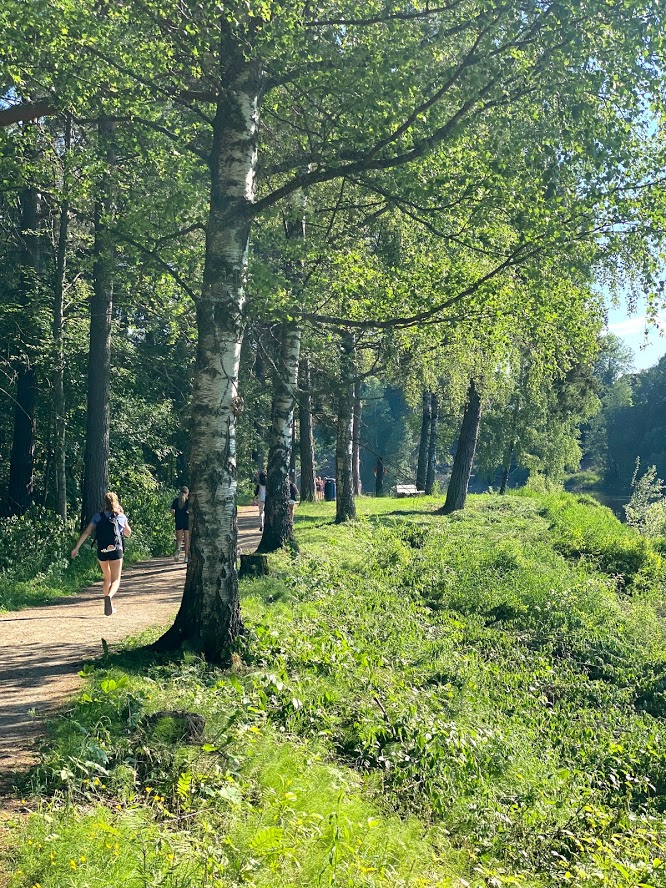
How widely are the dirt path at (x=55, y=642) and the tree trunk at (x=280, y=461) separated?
6.28ft

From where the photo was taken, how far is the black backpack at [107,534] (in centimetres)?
1100

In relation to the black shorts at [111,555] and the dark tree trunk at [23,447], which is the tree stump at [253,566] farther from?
the dark tree trunk at [23,447]

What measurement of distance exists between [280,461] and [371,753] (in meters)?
8.67

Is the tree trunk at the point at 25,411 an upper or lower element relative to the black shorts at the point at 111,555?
upper

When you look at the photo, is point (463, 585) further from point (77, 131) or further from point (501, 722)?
point (77, 131)

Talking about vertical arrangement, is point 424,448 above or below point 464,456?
above

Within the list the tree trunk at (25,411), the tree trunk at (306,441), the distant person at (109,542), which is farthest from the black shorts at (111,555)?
the tree trunk at (306,441)

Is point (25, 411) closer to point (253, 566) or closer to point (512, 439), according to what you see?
point (253, 566)

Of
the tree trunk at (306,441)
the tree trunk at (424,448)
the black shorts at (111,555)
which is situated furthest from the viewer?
the tree trunk at (424,448)

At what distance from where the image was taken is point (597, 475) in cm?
9281

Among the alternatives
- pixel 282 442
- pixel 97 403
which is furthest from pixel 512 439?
pixel 97 403

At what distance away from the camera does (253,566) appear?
1235 cm

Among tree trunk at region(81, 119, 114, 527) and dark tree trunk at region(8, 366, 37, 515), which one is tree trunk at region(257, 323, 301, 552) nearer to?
tree trunk at region(81, 119, 114, 527)

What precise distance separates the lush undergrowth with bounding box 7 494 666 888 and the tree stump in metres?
0.34
